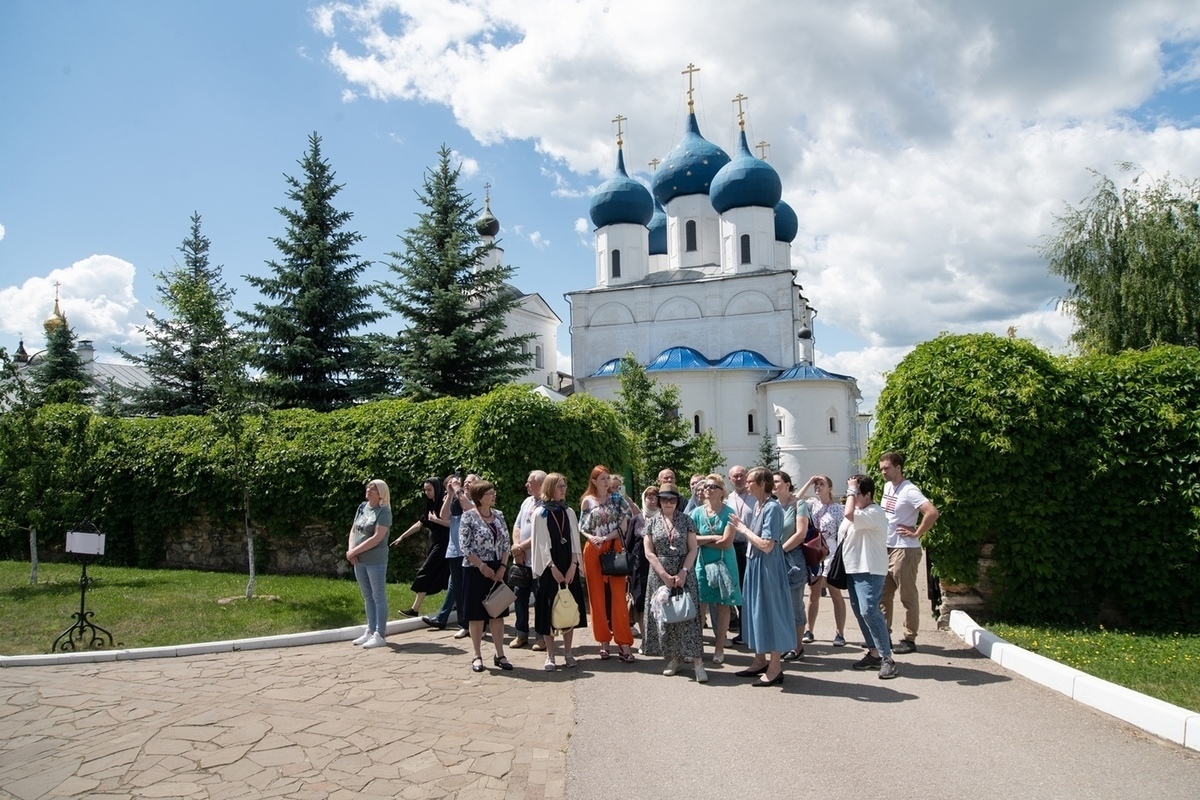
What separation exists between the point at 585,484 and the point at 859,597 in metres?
5.86

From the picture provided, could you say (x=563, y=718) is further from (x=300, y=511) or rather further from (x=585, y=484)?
(x=300, y=511)

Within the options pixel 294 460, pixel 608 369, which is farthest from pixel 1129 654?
pixel 608 369

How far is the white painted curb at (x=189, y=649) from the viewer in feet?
25.3

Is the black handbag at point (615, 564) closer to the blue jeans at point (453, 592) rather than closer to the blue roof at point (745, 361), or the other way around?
the blue jeans at point (453, 592)

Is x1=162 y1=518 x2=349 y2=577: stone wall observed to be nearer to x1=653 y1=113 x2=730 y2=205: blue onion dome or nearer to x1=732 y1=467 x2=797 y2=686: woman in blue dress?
x1=732 y1=467 x2=797 y2=686: woman in blue dress

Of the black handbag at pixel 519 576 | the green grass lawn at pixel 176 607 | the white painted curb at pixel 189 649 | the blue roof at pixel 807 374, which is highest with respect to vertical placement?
the blue roof at pixel 807 374

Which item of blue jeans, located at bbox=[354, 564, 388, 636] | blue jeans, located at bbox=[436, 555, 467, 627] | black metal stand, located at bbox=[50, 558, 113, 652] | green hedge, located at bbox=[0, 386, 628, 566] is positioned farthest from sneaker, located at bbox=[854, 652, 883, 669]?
black metal stand, located at bbox=[50, 558, 113, 652]

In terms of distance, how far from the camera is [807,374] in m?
38.8

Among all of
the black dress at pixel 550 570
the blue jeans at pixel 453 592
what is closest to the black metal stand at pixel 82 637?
the blue jeans at pixel 453 592

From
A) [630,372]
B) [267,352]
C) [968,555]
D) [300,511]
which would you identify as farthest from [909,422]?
[630,372]

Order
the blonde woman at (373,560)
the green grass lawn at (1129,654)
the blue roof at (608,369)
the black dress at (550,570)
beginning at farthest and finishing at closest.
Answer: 1. the blue roof at (608,369)
2. the blonde woman at (373,560)
3. the black dress at (550,570)
4. the green grass lawn at (1129,654)

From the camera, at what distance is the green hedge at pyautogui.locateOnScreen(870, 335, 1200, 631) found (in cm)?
867

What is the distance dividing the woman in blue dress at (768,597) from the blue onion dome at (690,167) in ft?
131

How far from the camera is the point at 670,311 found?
4278cm
